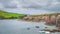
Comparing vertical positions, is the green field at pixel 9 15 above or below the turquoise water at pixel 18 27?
above

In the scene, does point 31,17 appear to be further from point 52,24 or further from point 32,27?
point 52,24

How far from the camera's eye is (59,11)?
8.32 feet

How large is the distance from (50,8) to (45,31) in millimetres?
425

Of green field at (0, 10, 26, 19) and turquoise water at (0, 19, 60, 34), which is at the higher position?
green field at (0, 10, 26, 19)

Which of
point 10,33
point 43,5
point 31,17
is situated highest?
point 43,5

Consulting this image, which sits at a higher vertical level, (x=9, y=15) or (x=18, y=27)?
(x=9, y=15)

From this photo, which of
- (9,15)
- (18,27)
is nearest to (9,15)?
(9,15)

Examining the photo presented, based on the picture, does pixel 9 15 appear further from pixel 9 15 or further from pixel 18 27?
pixel 18 27

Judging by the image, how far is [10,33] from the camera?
2551 mm

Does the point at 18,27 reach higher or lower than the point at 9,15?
lower

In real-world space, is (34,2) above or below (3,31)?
above

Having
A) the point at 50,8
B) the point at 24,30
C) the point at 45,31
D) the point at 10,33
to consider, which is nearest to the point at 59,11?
the point at 50,8

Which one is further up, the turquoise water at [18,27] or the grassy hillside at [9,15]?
the grassy hillside at [9,15]

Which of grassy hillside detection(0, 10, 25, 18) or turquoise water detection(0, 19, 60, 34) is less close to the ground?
grassy hillside detection(0, 10, 25, 18)
